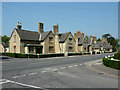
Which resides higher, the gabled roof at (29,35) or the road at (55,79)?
the gabled roof at (29,35)

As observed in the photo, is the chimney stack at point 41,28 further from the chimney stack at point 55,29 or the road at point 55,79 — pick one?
the road at point 55,79

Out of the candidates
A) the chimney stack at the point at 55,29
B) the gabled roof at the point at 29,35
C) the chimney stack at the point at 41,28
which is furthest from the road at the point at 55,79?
the chimney stack at the point at 41,28

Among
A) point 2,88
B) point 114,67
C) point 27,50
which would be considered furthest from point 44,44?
point 2,88

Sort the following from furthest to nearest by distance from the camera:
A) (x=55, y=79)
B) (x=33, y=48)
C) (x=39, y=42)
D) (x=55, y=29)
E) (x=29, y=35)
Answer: (x=55, y=29) → (x=39, y=42) → (x=29, y=35) → (x=33, y=48) → (x=55, y=79)

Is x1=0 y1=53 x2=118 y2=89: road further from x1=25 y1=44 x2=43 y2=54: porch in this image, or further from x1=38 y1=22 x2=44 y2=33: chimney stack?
x1=38 y1=22 x2=44 y2=33: chimney stack

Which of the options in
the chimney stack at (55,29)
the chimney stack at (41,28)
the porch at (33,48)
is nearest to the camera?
the porch at (33,48)

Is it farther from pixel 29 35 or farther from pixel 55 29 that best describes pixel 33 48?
pixel 55 29

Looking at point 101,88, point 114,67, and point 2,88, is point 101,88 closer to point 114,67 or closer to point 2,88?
point 2,88

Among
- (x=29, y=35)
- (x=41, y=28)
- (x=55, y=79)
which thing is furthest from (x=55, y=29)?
(x=55, y=79)

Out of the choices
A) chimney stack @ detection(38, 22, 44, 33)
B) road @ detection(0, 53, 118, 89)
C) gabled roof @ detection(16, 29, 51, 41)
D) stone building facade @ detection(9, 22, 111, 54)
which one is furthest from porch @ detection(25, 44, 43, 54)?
road @ detection(0, 53, 118, 89)

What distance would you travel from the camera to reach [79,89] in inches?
238

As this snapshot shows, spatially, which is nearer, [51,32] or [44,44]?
[44,44]

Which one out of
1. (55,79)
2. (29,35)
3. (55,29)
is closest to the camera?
(55,79)

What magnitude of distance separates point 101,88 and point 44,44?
30.0m
